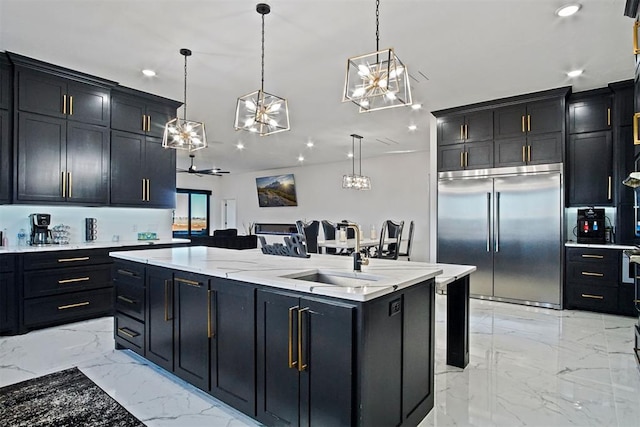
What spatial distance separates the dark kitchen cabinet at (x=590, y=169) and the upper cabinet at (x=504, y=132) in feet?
1.12

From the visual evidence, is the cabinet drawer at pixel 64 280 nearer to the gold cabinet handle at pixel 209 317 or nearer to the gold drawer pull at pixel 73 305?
the gold drawer pull at pixel 73 305

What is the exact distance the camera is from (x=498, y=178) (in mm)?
5008

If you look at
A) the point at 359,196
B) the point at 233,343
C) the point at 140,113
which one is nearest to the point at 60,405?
the point at 233,343

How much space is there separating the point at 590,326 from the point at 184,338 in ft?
13.9

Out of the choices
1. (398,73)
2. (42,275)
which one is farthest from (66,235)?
(398,73)

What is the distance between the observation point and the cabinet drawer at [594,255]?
4.33 meters

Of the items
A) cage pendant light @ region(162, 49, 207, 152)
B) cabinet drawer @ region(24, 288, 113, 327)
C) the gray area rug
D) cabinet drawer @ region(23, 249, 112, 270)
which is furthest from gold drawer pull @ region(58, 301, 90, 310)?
cage pendant light @ region(162, 49, 207, 152)

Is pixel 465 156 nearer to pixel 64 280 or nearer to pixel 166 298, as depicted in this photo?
pixel 166 298

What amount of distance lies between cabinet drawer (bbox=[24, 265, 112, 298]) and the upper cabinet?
15.7 feet

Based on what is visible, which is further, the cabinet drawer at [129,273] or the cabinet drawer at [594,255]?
the cabinet drawer at [594,255]

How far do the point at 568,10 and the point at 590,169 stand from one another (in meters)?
2.66

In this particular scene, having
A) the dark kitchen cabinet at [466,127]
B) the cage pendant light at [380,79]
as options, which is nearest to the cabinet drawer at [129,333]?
the cage pendant light at [380,79]

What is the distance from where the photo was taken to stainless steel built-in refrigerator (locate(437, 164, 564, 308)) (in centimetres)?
465

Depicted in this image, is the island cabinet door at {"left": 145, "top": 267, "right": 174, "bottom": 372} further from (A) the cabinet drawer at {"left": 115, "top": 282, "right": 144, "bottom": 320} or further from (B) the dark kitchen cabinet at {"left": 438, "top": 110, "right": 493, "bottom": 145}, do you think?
(B) the dark kitchen cabinet at {"left": 438, "top": 110, "right": 493, "bottom": 145}
